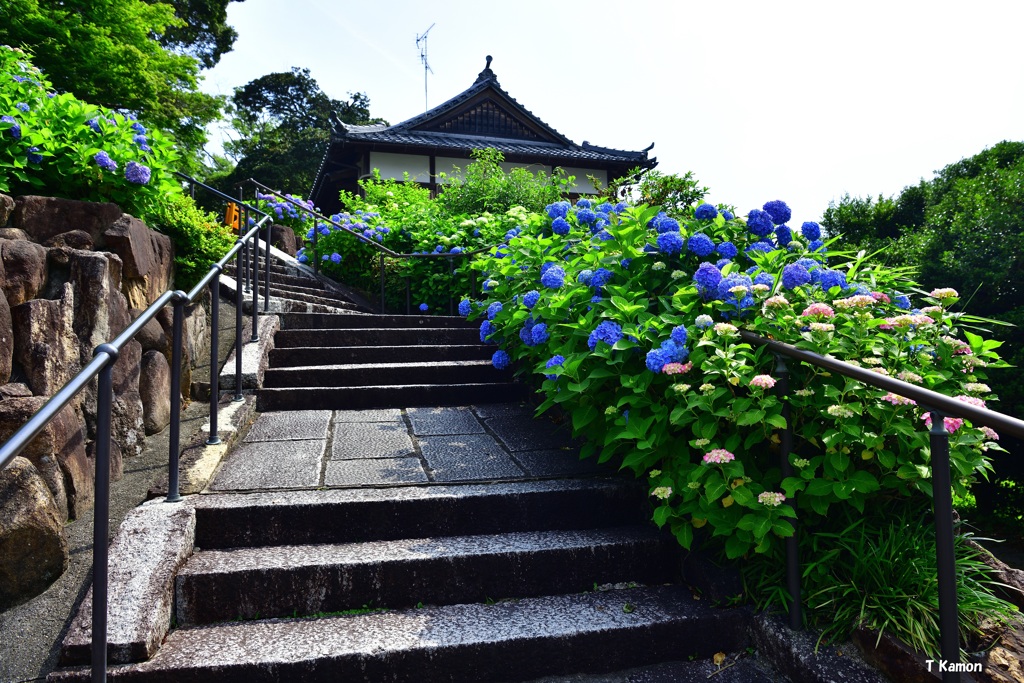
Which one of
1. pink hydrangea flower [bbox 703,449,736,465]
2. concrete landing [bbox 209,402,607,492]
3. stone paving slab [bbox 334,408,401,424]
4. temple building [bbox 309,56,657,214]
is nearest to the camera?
pink hydrangea flower [bbox 703,449,736,465]

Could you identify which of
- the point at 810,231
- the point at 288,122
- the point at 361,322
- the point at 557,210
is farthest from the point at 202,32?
the point at 810,231

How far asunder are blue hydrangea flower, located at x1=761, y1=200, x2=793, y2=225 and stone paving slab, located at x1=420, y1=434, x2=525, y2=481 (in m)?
1.63

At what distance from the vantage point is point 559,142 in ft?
57.9

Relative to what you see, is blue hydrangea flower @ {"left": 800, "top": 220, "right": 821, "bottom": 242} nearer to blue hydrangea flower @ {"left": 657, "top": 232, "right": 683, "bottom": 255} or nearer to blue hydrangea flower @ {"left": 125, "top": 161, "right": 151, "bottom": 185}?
blue hydrangea flower @ {"left": 657, "top": 232, "right": 683, "bottom": 255}

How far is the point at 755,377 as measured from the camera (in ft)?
6.06

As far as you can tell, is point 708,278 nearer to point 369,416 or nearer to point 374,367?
point 369,416

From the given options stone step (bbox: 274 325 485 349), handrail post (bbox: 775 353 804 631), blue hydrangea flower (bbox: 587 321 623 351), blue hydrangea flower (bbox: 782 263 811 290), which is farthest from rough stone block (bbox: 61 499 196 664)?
stone step (bbox: 274 325 485 349)

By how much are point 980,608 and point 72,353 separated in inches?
140

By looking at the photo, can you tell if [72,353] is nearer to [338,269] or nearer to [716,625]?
[716,625]

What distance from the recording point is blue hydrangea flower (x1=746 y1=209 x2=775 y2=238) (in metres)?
2.63

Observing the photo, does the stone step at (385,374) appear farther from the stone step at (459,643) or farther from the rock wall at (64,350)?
the stone step at (459,643)

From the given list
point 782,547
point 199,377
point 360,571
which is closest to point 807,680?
point 782,547

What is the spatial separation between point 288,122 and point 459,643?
31.8m

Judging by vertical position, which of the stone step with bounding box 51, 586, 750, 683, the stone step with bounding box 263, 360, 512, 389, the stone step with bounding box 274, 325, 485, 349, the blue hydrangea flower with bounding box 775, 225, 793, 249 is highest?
the blue hydrangea flower with bounding box 775, 225, 793, 249
